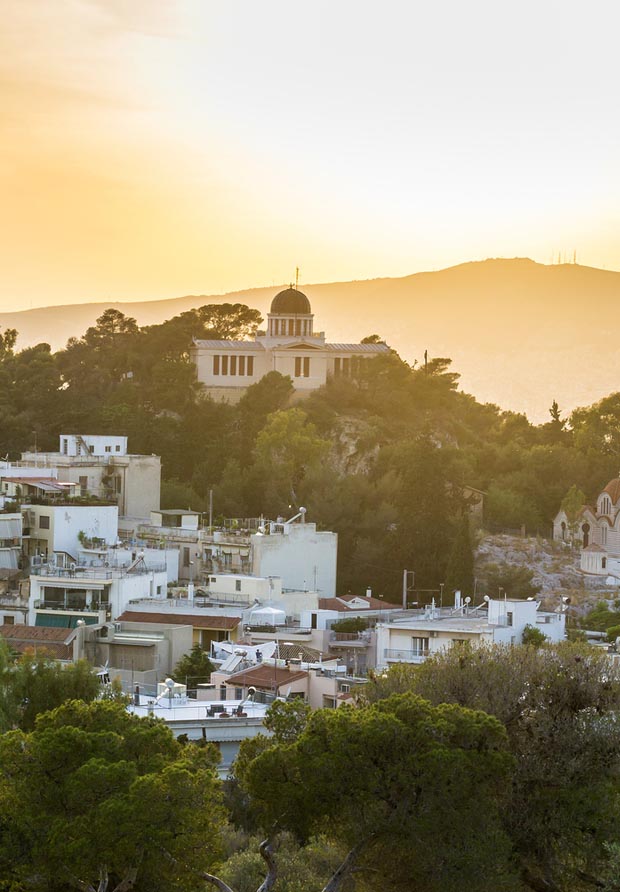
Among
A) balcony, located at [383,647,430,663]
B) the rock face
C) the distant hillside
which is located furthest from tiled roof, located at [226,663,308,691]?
the distant hillside

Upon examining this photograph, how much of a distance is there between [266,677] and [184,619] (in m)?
7.10

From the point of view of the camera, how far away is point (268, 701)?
30.5 metres

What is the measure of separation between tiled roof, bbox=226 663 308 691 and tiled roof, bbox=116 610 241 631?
590cm

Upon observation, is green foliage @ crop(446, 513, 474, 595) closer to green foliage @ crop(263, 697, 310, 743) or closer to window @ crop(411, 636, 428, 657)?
→ window @ crop(411, 636, 428, 657)

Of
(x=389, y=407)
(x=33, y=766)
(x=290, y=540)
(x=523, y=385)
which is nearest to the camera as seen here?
(x=33, y=766)

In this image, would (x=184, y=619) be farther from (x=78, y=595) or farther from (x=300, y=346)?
(x=300, y=346)

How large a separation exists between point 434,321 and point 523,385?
9.34 meters

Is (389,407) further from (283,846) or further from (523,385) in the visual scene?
(523,385)

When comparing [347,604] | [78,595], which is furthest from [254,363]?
[78,595]

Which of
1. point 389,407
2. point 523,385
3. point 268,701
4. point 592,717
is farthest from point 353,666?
point 523,385

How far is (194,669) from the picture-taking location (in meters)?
34.2

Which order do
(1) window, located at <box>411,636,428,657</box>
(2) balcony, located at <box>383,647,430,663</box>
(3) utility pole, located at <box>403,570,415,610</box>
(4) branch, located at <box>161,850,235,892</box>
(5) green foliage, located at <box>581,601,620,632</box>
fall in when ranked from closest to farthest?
(4) branch, located at <box>161,850,235,892</box> → (2) balcony, located at <box>383,647,430,663</box> → (1) window, located at <box>411,636,428,657</box> → (5) green foliage, located at <box>581,601,620,632</box> → (3) utility pole, located at <box>403,570,415,610</box>

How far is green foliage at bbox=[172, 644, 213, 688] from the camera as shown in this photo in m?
33.7

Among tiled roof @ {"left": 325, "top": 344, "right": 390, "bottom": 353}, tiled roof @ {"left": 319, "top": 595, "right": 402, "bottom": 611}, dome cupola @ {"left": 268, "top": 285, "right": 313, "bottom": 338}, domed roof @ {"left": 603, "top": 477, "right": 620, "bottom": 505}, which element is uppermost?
dome cupola @ {"left": 268, "top": 285, "right": 313, "bottom": 338}
